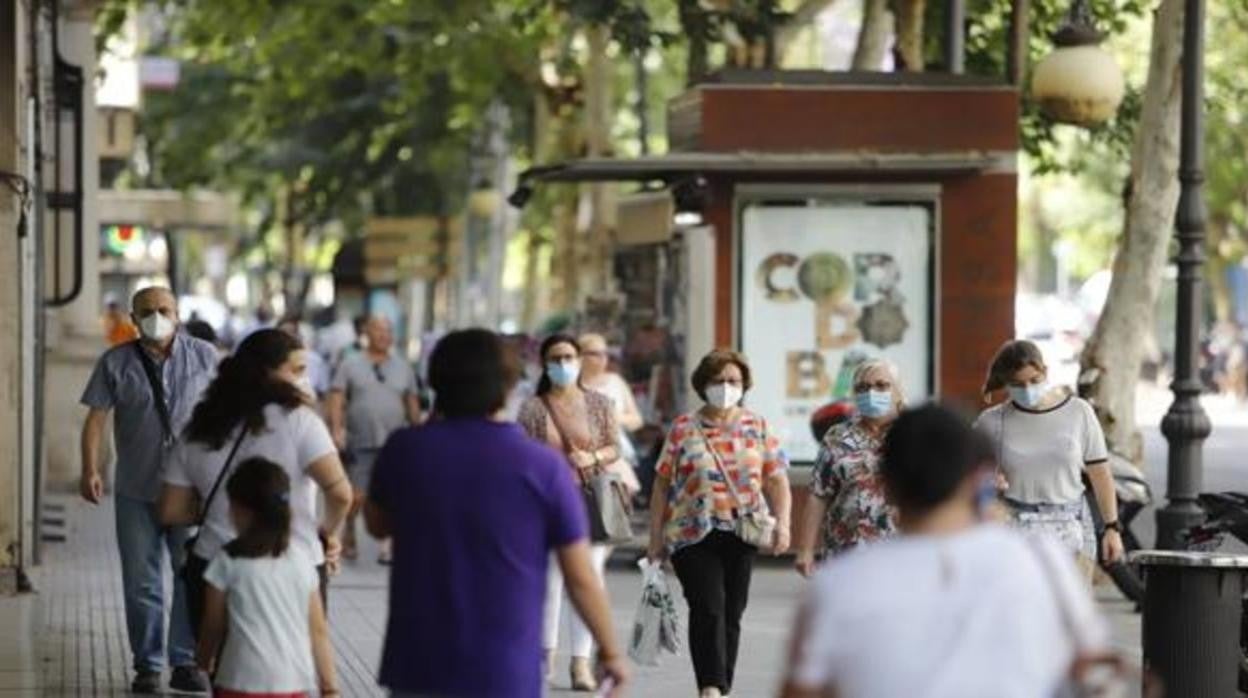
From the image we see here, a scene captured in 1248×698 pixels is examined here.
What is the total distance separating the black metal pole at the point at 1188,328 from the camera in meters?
17.9

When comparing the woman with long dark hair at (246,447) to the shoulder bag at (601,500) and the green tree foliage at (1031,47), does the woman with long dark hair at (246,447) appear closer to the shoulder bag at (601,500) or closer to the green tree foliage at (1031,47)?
the shoulder bag at (601,500)

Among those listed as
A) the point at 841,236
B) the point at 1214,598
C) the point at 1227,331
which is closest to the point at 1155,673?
the point at 1214,598

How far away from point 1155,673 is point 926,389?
32.5 ft

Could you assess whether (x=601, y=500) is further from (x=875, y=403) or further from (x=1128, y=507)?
→ (x=1128, y=507)

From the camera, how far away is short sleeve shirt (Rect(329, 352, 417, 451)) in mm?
22109

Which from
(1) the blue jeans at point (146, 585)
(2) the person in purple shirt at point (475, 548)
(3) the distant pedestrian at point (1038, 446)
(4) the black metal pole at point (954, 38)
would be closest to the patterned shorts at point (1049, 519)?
(3) the distant pedestrian at point (1038, 446)

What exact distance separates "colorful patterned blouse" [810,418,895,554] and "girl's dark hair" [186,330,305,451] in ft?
7.92

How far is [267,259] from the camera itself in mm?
78938

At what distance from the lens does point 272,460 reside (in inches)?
412

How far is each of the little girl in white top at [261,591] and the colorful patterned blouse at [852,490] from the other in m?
3.33

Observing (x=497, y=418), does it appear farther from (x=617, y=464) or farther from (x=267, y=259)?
(x=267, y=259)

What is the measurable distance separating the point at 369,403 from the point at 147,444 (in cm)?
841

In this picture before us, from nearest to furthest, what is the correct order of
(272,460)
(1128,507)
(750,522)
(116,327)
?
(272,460) → (750,522) → (1128,507) → (116,327)

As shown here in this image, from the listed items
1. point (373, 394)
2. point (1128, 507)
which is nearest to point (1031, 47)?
point (373, 394)
